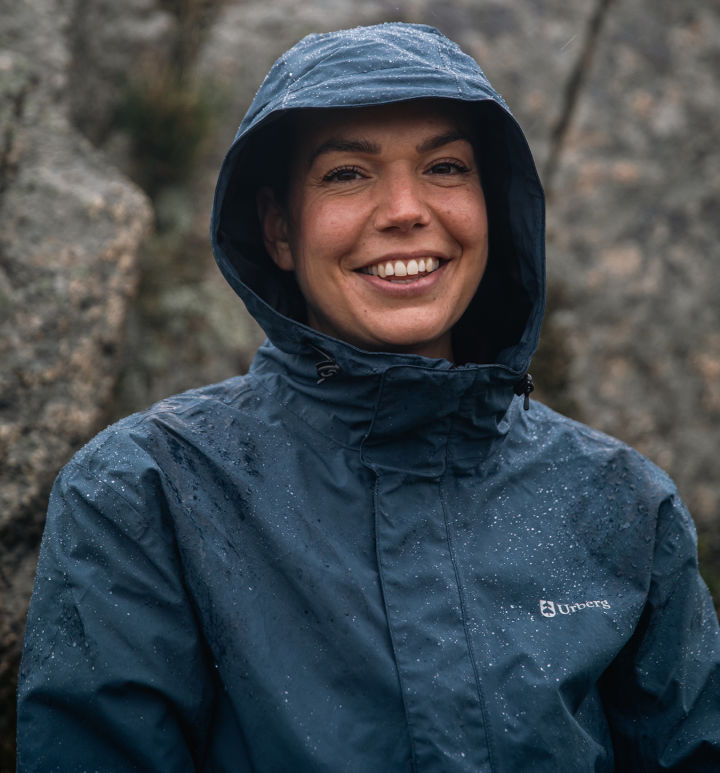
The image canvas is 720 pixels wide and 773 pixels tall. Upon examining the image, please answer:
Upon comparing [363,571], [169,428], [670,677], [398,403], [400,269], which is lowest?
[670,677]

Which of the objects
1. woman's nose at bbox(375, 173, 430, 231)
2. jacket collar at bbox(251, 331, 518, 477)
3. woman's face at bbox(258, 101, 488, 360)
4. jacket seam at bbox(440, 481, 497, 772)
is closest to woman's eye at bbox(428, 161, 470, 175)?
woman's face at bbox(258, 101, 488, 360)

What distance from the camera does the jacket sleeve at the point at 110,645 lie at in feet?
6.04

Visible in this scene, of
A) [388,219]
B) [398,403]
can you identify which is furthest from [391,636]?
[388,219]

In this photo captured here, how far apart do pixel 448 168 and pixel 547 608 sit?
1.42 m

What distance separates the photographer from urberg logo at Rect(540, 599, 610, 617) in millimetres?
2221

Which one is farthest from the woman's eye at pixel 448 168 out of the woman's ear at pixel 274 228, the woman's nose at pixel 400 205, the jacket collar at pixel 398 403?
the jacket collar at pixel 398 403

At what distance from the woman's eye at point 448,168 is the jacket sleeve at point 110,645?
1.31 m

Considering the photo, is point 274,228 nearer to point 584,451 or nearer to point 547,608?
point 584,451

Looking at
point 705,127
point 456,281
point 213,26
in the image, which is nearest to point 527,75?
point 705,127

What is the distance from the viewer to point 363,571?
210cm

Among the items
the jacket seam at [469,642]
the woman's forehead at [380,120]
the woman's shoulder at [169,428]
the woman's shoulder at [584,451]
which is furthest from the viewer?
the woman's shoulder at [584,451]

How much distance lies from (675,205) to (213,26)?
11.5 feet

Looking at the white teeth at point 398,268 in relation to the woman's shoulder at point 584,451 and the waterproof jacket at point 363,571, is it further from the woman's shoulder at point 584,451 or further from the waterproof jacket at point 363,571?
the woman's shoulder at point 584,451

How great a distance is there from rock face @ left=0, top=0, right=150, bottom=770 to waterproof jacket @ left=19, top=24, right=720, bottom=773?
1214mm
